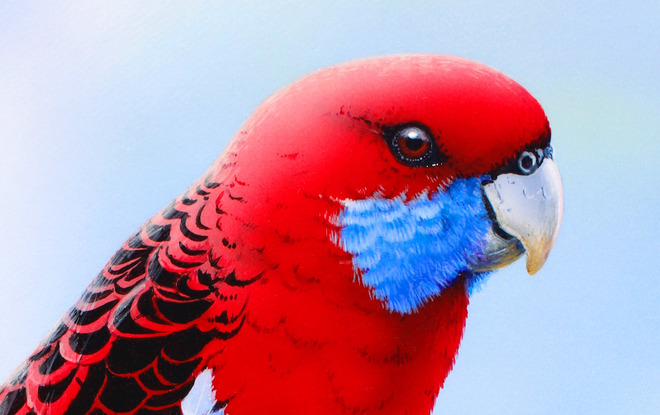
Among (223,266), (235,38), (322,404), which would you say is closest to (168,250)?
(223,266)

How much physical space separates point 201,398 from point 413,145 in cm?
30

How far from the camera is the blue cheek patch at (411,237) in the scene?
57 centimetres

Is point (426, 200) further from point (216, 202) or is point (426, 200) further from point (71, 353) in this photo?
point (71, 353)

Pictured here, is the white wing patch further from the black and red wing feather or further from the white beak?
the white beak

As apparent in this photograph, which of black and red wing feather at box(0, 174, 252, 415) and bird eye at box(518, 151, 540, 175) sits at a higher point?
bird eye at box(518, 151, 540, 175)

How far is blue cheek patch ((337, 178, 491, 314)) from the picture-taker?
1.86ft

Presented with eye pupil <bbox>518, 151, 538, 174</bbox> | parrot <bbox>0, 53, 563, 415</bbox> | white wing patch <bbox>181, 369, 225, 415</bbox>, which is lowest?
white wing patch <bbox>181, 369, 225, 415</bbox>

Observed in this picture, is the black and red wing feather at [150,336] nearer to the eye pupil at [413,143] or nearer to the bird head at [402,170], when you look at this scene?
the bird head at [402,170]

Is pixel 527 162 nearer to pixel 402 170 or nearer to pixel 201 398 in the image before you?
pixel 402 170

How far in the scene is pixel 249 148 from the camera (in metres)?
0.60

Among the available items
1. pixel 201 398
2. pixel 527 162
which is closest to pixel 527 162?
pixel 527 162

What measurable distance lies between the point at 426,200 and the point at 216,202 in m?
0.20

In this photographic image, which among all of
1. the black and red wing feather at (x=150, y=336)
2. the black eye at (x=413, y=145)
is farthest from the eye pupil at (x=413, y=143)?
the black and red wing feather at (x=150, y=336)

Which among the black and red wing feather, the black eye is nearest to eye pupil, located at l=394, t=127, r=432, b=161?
the black eye
